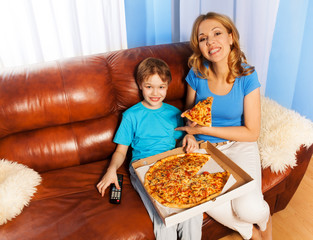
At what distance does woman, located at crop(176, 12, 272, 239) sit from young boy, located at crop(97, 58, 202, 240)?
0.19m

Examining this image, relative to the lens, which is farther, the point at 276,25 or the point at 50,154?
the point at 276,25

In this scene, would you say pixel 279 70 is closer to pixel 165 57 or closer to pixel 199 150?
pixel 165 57

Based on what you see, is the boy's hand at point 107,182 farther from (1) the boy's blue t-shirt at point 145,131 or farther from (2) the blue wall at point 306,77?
(2) the blue wall at point 306,77

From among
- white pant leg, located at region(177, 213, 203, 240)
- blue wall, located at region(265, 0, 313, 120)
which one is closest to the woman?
white pant leg, located at region(177, 213, 203, 240)

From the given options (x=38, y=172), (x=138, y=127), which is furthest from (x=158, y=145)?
(x=38, y=172)

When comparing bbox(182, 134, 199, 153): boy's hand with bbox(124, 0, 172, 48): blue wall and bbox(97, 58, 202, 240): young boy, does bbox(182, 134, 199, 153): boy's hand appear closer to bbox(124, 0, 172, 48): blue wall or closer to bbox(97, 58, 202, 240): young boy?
bbox(97, 58, 202, 240): young boy

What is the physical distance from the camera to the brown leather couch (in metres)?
1.39

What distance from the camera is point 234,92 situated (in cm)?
162

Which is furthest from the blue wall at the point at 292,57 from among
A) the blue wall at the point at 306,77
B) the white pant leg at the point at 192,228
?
the white pant leg at the point at 192,228

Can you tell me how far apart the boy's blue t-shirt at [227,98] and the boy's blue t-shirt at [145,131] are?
9.6 inches

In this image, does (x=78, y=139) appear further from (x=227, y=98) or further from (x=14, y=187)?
(x=227, y=98)

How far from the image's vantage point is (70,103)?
5.84ft

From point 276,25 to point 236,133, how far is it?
1143mm

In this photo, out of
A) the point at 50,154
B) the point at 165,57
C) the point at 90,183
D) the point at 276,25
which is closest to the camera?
the point at 90,183
